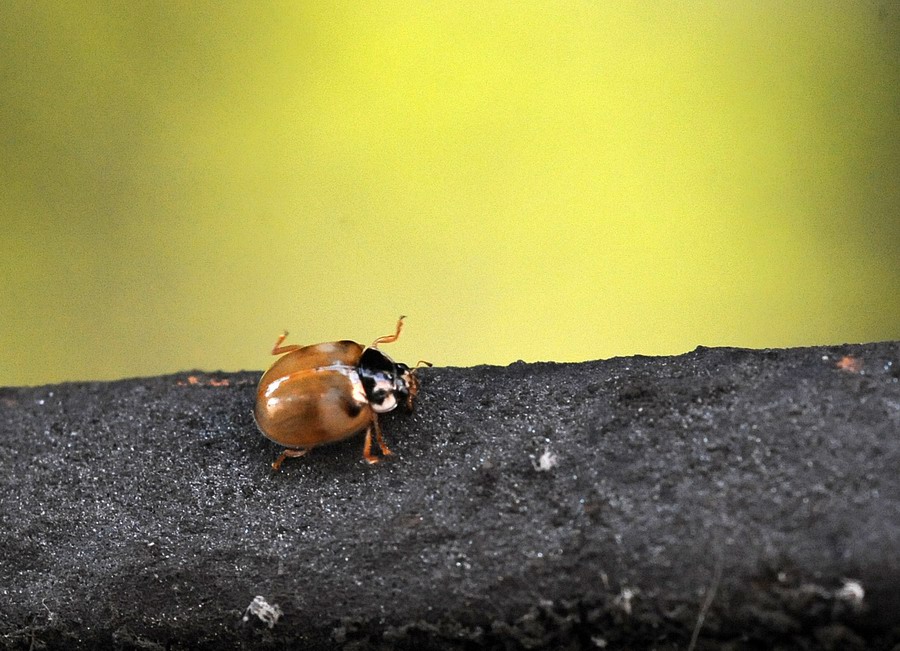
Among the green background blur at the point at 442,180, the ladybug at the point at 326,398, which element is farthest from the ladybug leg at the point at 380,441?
the green background blur at the point at 442,180

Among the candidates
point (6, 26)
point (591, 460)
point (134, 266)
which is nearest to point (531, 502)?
point (591, 460)

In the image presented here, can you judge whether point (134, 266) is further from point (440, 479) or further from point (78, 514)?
point (440, 479)

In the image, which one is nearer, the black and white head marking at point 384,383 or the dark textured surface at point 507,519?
the dark textured surface at point 507,519

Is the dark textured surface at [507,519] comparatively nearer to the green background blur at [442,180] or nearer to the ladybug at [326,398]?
the ladybug at [326,398]

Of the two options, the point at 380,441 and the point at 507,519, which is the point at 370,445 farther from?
the point at 507,519

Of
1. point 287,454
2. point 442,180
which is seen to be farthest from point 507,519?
point 442,180

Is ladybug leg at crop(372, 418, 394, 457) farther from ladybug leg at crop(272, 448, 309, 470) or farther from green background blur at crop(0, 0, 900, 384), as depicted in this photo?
green background blur at crop(0, 0, 900, 384)
